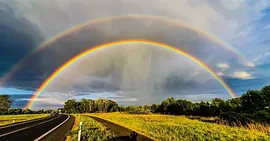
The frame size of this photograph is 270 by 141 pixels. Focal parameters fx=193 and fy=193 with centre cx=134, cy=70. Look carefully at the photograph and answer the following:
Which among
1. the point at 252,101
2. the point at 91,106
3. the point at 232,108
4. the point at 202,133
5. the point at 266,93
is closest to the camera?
the point at 202,133

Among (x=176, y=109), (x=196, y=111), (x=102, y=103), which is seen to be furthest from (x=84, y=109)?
(x=196, y=111)

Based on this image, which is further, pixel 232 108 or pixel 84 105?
pixel 84 105

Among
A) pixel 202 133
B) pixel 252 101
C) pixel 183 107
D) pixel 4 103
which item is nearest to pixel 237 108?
pixel 252 101

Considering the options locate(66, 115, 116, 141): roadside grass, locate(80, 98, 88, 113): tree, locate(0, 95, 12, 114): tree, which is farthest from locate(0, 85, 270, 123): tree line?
locate(80, 98, 88, 113): tree

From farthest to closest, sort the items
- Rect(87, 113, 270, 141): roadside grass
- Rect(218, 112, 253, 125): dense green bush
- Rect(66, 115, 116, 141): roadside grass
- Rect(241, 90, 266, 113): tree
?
Rect(241, 90, 266, 113): tree < Rect(218, 112, 253, 125): dense green bush < Rect(66, 115, 116, 141): roadside grass < Rect(87, 113, 270, 141): roadside grass

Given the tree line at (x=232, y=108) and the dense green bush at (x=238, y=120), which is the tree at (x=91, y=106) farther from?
the dense green bush at (x=238, y=120)

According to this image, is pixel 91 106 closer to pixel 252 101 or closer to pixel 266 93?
pixel 252 101

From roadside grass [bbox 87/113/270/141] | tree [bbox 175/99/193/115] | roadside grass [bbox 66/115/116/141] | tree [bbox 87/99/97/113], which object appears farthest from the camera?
tree [bbox 87/99/97/113]

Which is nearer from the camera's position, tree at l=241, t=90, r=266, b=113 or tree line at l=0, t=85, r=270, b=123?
tree line at l=0, t=85, r=270, b=123

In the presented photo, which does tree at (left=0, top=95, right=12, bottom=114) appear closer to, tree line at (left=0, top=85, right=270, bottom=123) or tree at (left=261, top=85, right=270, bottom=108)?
tree line at (left=0, top=85, right=270, bottom=123)

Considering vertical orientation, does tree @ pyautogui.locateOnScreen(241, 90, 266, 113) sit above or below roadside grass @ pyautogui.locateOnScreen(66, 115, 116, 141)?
above

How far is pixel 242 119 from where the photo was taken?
2592 cm

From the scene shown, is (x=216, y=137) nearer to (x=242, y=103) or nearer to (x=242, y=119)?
(x=242, y=119)

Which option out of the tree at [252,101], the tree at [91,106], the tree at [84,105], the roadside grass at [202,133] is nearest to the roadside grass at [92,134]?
the roadside grass at [202,133]
